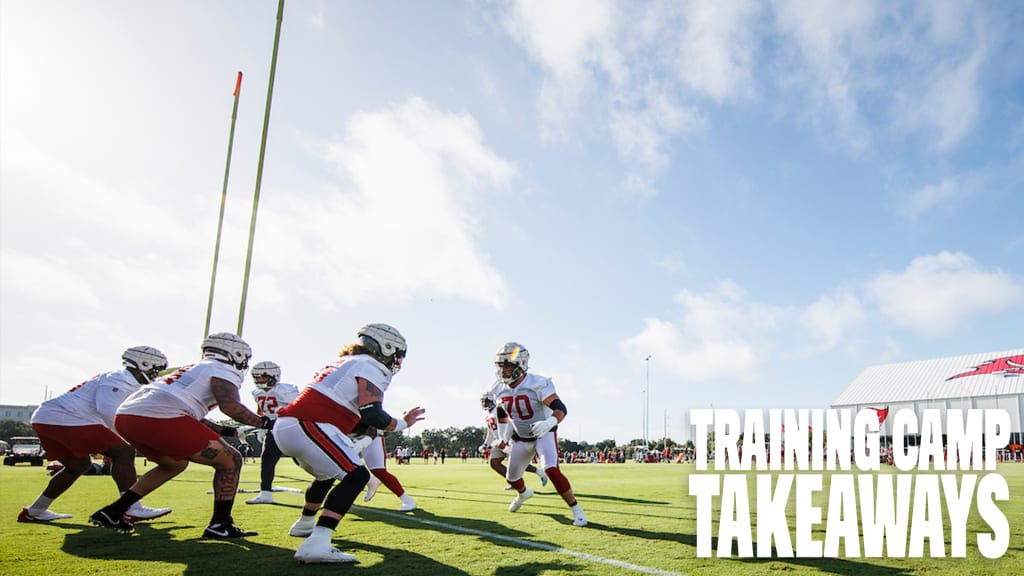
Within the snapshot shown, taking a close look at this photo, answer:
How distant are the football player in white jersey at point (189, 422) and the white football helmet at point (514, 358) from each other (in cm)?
329

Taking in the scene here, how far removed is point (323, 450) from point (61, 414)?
189 inches

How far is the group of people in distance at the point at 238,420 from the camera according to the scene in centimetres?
597

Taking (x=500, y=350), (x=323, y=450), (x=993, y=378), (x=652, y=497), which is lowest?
(x=652, y=497)

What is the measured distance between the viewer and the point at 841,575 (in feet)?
18.0

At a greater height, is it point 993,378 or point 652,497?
point 993,378

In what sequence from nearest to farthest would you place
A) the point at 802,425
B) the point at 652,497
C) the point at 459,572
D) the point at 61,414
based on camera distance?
the point at 459,572, the point at 61,414, the point at 802,425, the point at 652,497

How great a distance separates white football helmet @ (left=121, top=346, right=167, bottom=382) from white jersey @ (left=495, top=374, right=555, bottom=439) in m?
4.84

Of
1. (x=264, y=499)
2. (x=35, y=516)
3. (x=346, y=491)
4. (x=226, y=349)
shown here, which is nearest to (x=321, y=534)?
(x=346, y=491)

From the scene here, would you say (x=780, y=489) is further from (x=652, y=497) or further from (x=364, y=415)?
(x=364, y=415)

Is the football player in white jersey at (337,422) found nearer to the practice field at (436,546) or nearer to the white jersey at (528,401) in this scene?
the practice field at (436,546)

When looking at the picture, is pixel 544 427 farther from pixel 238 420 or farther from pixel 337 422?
pixel 238 420

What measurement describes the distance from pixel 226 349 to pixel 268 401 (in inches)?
197

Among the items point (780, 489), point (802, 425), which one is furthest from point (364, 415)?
point (802, 425)

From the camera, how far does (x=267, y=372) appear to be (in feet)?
37.1
